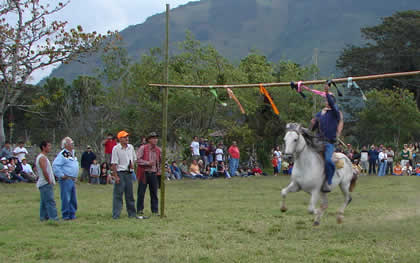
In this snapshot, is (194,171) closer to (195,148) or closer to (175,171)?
(175,171)

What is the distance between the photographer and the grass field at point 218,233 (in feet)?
28.6

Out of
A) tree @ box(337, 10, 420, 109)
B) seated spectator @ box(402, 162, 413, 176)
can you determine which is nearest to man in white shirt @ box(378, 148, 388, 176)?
seated spectator @ box(402, 162, 413, 176)

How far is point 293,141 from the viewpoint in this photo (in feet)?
31.3

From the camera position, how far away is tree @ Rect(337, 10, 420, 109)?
173 ft

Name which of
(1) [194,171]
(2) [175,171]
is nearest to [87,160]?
(2) [175,171]

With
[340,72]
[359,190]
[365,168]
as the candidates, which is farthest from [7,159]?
[340,72]

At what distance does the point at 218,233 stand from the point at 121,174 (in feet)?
12.0

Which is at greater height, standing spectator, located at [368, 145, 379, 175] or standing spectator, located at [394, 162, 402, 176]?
standing spectator, located at [368, 145, 379, 175]

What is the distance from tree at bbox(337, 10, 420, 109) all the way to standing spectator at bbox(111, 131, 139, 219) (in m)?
42.8

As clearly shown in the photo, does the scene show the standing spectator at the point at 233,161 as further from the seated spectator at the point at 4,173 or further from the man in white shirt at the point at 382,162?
the seated spectator at the point at 4,173

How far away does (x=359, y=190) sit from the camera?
20.7 m

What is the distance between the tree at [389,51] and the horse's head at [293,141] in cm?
4445

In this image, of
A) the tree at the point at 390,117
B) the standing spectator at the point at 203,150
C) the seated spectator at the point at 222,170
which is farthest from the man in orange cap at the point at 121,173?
the tree at the point at 390,117

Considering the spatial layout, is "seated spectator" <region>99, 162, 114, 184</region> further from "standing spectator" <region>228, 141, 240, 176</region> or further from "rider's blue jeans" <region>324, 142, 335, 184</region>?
"rider's blue jeans" <region>324, 142, 335, 184</region>
